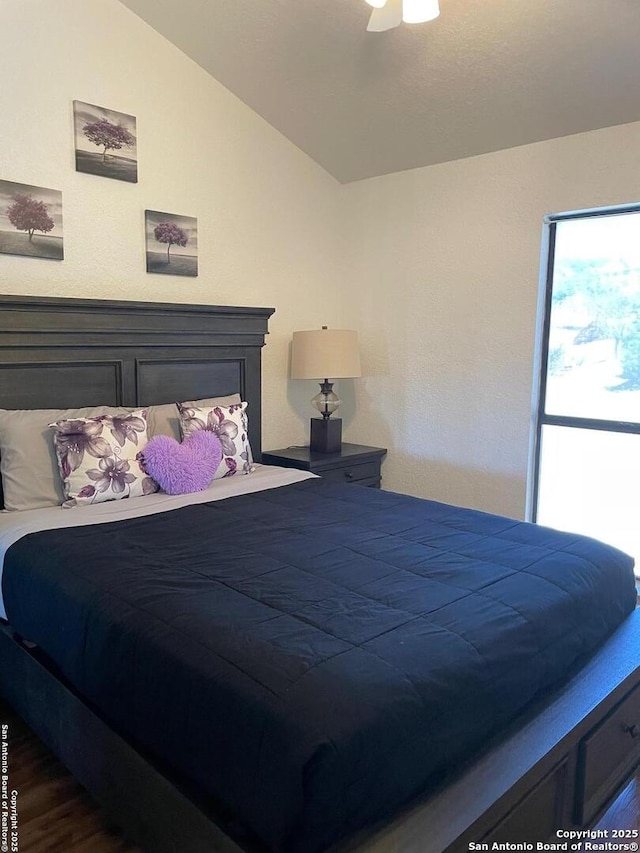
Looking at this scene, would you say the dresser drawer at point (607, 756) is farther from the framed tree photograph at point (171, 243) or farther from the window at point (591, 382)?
the framed tree photograph at point (171, 243)

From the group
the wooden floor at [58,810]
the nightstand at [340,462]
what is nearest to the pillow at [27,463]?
A: the wooden floor at [58,810]

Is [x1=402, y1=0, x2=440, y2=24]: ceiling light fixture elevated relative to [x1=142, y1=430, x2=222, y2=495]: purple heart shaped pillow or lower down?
elevated

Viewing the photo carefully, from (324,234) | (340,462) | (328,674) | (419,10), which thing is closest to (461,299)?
(324,234)

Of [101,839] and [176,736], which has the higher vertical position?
[176,736]

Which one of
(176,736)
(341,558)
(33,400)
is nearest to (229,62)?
(33,400)

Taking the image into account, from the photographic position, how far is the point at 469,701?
54.3 inches

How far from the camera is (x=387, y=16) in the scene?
2.07 metres

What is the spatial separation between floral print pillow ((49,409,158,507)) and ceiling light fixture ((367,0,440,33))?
1.73 meters

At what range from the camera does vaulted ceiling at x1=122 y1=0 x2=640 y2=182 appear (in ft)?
8.30

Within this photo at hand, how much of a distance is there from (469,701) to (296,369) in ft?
8.38

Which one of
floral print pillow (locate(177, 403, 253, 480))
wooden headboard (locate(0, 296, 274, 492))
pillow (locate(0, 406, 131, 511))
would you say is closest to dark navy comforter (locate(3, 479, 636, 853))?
pillow (locate(0, 406, 131, 511))

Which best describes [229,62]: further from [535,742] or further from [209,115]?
[535,742]

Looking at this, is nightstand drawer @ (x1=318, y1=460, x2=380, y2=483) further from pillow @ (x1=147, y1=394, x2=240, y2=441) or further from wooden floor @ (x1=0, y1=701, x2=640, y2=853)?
wooden floor @ (x1=0, y1=701, x2=640, y2=853)

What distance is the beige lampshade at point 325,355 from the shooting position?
3.63 m
